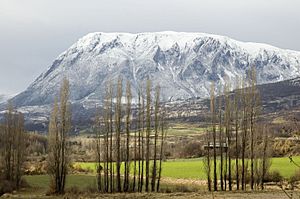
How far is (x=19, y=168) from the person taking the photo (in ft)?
206

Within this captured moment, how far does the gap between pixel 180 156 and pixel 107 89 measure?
66.4 metres

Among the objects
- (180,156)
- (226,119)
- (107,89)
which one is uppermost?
(107,89)

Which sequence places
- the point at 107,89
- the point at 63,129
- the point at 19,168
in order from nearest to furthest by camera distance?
1. the point at 63,129
2. the point at 107,89
3. the point at 19,168

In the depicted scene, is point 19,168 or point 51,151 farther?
point 19,168

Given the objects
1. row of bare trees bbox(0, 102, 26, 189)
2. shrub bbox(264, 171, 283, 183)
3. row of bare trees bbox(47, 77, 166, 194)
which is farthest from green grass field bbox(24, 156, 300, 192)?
row of bare trees bbox(47, 77, 166, 194)

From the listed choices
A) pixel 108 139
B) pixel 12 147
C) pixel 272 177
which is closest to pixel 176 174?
pixel 272 177

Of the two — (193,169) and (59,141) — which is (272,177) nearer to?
(193,169)

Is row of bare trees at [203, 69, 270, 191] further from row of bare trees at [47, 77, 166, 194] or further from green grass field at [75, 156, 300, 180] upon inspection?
green grass field at [75, 156, 300, 180]

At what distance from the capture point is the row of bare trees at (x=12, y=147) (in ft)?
206

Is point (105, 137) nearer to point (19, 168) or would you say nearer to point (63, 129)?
point (63, 129)

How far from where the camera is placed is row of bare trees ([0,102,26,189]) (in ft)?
206

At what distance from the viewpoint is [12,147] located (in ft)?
213

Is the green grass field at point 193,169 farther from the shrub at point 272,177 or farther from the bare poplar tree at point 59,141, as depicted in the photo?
the bare poplar tree at point 59,141

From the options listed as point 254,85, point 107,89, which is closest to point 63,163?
point 107,89
